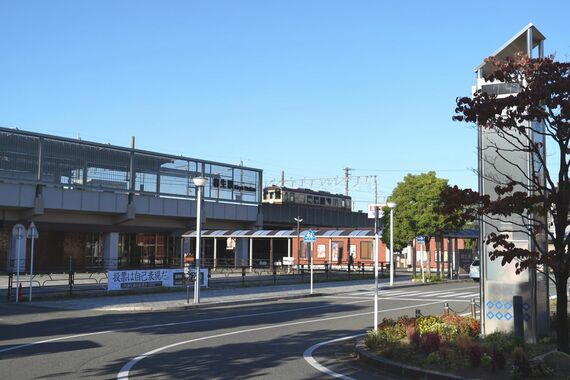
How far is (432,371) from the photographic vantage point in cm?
927

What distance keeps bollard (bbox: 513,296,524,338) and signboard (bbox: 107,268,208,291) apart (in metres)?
17.5

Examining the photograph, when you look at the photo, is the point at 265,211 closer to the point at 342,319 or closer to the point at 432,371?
the point at 342,319

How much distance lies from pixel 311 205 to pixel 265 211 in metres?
8.75

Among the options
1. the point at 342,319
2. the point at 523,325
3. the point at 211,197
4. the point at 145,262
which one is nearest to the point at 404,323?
the point at 523,325

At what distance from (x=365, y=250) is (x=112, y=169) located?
2887 centimetres

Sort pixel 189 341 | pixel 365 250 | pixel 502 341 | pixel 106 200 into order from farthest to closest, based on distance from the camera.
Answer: pixel 365 250
pixel 106 200
pixel 189 341
pixel 502 341

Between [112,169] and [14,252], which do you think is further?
[112,169]

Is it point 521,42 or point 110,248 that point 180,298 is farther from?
point 110,248

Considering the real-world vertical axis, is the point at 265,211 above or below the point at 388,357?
above

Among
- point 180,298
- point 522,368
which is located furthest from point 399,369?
point 180,298

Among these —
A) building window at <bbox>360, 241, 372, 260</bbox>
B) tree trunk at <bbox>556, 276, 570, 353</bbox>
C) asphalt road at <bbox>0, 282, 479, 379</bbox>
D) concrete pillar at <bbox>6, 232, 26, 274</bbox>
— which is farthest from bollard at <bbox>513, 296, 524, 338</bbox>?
building window at <bbox>360, 241, 372, 260</bbox>

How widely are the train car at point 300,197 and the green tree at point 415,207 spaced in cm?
2717

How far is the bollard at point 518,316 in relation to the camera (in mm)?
11000

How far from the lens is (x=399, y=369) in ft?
32.1
